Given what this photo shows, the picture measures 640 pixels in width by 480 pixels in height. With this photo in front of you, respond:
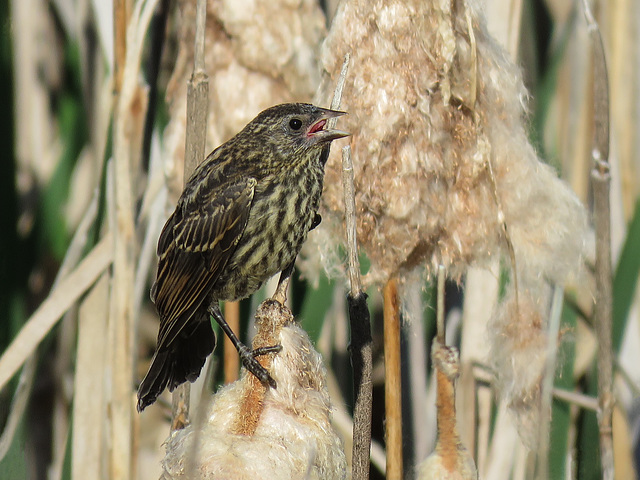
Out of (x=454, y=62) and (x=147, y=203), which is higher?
(x=454, y=62)

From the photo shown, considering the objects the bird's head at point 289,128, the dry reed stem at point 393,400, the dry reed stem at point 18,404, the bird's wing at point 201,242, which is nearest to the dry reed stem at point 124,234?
the bird's wing at point 201,242

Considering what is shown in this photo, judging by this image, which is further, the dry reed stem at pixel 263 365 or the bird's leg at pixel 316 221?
the bird's leg at pixel 316 221

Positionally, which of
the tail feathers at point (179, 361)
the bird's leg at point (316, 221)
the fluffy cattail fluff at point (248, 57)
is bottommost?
the tail feathers at point (179, 361)

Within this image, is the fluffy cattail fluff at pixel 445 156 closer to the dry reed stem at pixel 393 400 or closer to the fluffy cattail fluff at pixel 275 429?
the dry reed stem at pixel 393 400

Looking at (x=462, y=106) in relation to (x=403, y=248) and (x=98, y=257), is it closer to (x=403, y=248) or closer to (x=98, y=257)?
(x=403, y=248)

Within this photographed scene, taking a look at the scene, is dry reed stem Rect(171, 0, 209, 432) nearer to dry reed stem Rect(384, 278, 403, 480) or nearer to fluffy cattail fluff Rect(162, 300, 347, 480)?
fluffy cattail fluff Rect(162, 300, 347, 480)

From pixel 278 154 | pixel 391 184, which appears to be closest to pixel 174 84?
pixel 278 154

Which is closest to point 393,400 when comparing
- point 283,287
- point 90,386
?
point 283,287
